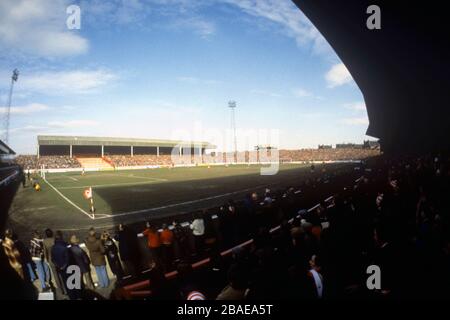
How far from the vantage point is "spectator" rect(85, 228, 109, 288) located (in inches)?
246

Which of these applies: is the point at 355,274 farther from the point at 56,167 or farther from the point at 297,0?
the point at 56,167

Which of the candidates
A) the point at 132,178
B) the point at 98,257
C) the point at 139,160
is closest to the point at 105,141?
the point at 139,160

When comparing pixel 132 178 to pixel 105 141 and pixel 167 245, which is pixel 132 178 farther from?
pixel 105 141

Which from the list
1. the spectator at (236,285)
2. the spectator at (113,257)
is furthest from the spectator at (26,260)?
the spectator at (236,285)

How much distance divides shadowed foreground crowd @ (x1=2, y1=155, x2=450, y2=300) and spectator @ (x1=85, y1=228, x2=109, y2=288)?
0.9 inches

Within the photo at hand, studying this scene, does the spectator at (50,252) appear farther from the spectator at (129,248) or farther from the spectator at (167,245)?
the spectator at (167,245)

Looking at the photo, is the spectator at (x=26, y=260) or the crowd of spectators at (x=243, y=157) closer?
the spectator at (x=26, y=260)

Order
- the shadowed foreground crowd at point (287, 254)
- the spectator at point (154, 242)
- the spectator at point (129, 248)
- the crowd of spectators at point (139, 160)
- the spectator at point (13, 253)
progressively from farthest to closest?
the crowd of spectators at point (139, 160) < the spectator at point (154, 242) < the spectator at point (129, 248) < the spectator at point (13, 253) < the shadowed foreground crowd at point (287, 254)

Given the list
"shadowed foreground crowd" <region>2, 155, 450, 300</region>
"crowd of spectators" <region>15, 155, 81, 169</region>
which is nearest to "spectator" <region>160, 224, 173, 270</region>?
"shadowed foreground crowd" <region>2, 155, 450, 300</region>

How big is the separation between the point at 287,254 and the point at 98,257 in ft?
14.6

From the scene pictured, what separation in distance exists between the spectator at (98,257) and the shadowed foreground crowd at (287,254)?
2cm

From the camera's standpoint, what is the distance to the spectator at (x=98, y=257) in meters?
6.25

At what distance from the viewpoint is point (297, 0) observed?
7516mm
